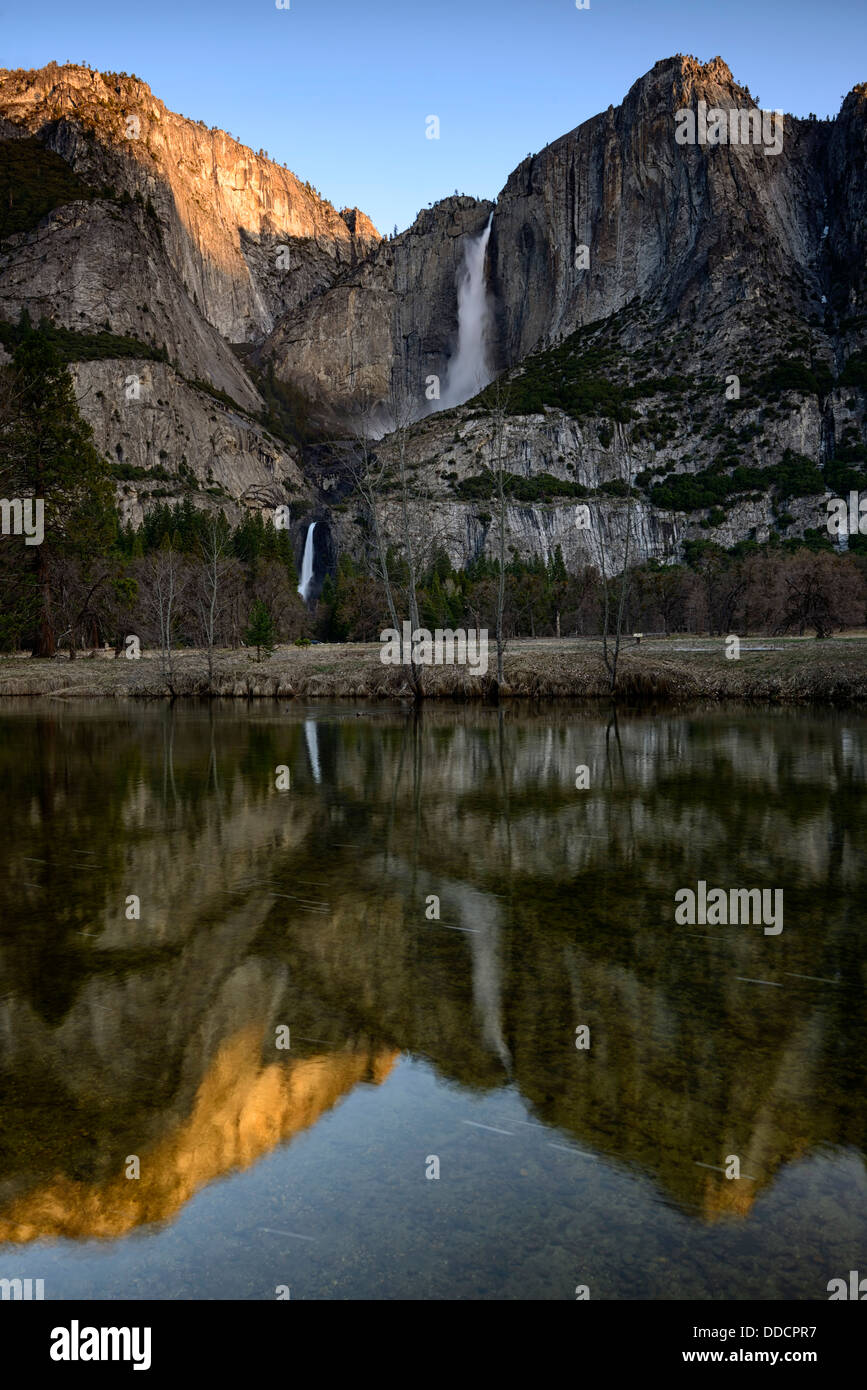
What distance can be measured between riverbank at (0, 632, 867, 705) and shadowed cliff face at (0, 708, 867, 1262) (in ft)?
70.1

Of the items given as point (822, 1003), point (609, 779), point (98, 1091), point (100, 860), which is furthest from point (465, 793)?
point (98, 1091)

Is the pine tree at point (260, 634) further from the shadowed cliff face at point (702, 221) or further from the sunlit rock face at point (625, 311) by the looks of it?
the shadowed cliff face at point (702, 221)

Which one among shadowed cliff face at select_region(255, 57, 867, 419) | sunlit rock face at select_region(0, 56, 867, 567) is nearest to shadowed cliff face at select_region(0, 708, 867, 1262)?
sunlit rock face at select_region(0, 56, 867, 567)

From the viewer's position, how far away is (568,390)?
492 ft

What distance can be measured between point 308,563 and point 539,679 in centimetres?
12771

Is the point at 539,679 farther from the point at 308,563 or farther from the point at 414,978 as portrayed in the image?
the point at 308,563

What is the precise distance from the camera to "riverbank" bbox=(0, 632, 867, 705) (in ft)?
120

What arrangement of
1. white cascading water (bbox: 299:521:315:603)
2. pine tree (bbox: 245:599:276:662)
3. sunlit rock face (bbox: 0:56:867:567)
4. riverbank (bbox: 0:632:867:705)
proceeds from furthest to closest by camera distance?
white cascading water (bbox: 299:521:315:603) → sunlit rock face (bbox: 0:56:867:567) → pine tree (bbox: 245:599:276:662) → riverbank (bbox: 0:632:867:705)

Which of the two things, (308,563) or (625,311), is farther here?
(625,311)

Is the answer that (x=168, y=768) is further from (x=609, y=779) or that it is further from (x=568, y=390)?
(x=568, y=390)

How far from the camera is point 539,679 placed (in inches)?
1553

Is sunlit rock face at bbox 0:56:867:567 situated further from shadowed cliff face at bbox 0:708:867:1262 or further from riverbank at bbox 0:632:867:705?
shadowed cliff face at bbox 0:708:867:1262

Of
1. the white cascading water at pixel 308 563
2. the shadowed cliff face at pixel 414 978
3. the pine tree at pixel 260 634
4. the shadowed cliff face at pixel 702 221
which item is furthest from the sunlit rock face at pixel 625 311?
the shadowed cliff face at pixel 414 978

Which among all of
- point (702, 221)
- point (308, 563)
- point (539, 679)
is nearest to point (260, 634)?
point (539, 679)
